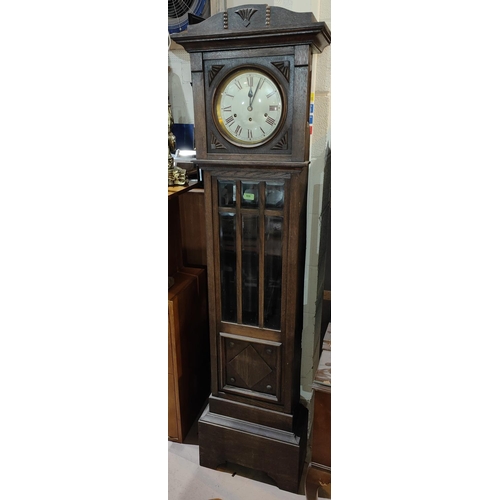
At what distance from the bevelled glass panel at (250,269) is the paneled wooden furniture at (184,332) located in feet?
1.10

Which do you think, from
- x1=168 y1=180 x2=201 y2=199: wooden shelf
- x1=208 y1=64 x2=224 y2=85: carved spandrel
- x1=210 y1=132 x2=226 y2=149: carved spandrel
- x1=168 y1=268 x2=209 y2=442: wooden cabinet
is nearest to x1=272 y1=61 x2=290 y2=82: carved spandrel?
x1=208 y1=64 x2=224 y2=85: carved spandrel

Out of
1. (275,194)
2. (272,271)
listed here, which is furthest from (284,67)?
(272,271)

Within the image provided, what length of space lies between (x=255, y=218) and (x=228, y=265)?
20 cm

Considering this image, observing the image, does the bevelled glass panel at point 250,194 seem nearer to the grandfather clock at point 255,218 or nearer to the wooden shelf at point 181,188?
the grandfather clock at point 255,218

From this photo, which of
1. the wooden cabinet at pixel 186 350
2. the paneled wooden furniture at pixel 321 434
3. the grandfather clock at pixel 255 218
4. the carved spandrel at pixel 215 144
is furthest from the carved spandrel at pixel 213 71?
the paneled wooden furniture at pixel 321 434

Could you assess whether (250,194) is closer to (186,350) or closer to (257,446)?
(186,350)

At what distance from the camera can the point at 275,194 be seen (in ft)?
4.11

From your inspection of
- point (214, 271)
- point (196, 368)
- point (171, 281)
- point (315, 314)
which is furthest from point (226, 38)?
point (196, 368)

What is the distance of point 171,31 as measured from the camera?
1.64m

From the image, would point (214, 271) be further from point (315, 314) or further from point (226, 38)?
point (226, 38)

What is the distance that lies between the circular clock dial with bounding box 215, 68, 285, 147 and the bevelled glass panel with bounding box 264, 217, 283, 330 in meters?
0.28

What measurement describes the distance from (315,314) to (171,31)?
4.43ft

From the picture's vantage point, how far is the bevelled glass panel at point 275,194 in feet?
4.07

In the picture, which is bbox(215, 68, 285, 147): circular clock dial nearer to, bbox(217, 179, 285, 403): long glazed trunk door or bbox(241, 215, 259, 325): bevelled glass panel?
bbox(217, 179, 285, 403): long glazed trunk door
